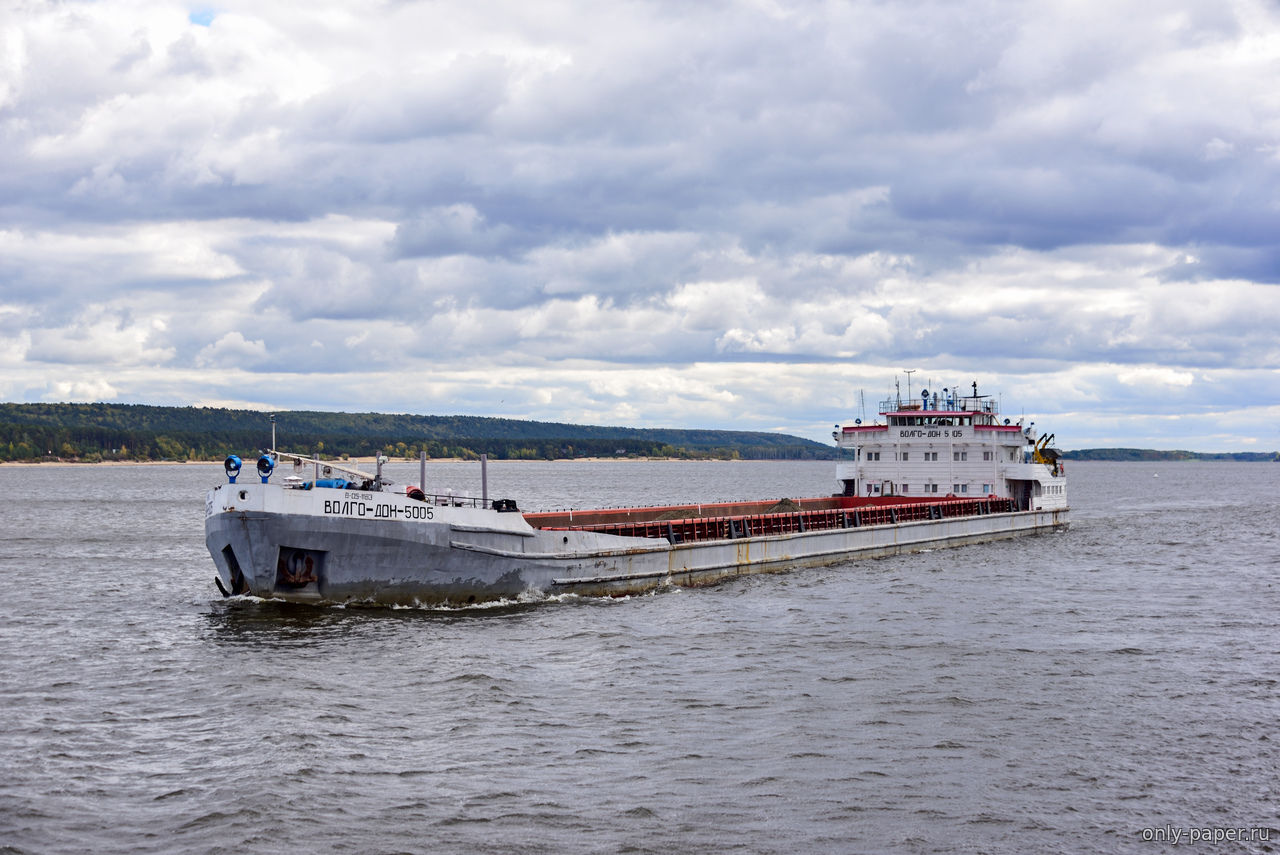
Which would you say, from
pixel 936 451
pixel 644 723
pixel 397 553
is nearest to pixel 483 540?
pixel 397 553

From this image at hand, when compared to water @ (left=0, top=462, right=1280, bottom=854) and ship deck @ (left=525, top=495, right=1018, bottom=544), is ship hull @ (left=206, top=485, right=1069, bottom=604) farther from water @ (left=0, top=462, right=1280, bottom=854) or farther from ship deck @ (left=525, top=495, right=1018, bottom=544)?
ship deck @ (left=525, top=495, right=1018, bottom=544)

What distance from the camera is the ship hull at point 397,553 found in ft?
87.3

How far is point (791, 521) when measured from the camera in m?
42.1

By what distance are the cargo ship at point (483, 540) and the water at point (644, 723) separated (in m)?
0.98

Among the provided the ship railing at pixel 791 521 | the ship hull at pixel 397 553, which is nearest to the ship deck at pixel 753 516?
the ship railing at pixel 791 521

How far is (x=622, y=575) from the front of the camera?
32.2m

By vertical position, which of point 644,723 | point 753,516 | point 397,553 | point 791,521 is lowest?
point 644,723

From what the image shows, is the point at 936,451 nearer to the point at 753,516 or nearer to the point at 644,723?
the point at 753,516

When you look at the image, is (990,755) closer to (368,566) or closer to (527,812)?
(527,812)

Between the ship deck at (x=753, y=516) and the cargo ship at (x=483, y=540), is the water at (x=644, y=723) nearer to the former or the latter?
the cargo ship at (x=483, y=540)

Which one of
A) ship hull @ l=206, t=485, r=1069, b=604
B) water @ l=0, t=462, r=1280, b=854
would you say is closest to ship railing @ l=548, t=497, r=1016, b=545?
ship hull @ l=206, t=485, r=1069, b=604

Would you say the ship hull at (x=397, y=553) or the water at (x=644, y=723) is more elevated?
the ship hull at (x=397, y=553)

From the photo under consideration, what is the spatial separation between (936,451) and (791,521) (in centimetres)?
1451

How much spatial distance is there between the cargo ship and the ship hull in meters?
0.03
